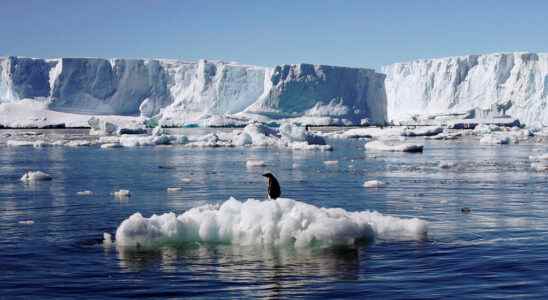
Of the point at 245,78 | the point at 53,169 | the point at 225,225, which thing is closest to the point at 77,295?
the point at 225,225

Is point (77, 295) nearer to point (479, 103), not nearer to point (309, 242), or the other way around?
point (309, 242)

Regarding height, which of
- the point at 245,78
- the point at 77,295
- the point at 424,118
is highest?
the point at 245,78

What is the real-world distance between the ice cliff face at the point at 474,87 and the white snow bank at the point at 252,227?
307 feet

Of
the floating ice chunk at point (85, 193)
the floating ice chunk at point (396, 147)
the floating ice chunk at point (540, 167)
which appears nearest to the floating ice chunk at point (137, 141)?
the floating ice chunk at point (396, 147)

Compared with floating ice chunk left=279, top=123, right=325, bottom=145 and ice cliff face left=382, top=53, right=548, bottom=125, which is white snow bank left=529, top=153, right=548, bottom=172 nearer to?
floating ice chunk left=279, top=123, right=325, bottom=145

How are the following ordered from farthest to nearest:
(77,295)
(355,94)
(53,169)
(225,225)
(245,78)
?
1. (245,78)
2. (355,94)
3. (53,169)
4. (225,225)
5. (77,295)

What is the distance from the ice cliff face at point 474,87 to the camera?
341 feet

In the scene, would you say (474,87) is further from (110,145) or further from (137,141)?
(110,145)

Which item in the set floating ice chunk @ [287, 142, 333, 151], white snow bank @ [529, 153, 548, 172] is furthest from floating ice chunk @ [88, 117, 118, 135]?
white snow bank @ [529, 153, 548, 172]

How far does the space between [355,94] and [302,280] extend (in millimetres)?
110867

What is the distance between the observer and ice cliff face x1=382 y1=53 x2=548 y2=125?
104 m

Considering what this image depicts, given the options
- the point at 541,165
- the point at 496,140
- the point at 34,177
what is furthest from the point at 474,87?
the point at 34,177

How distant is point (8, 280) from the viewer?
9.85 metres

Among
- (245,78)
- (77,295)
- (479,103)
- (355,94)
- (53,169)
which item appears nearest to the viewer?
(77,295)
